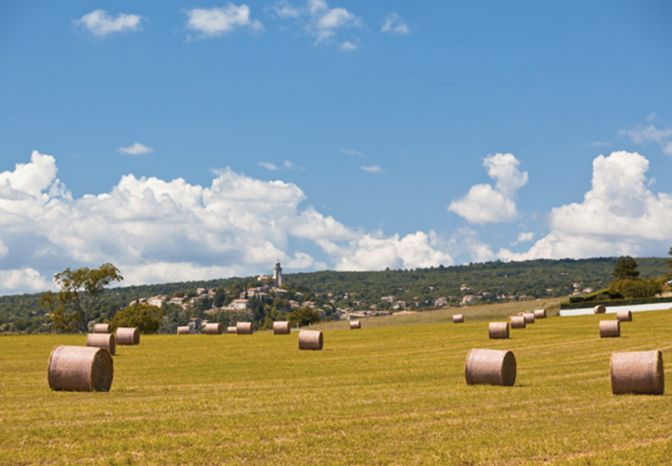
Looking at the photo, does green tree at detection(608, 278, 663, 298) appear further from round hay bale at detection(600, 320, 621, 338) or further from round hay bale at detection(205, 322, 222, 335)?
round hay bale at detection(205, 322, 222, 335)

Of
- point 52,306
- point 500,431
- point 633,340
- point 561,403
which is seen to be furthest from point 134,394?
point 52,306

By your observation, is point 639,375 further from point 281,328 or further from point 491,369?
point 281,328

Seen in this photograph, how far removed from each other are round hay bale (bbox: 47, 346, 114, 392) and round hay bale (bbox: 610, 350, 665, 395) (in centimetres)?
1445

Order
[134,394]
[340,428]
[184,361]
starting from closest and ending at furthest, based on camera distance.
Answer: [340,428], [134,394], [184,361]

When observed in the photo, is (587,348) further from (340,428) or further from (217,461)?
(217,461)

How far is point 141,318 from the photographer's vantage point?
90625mm

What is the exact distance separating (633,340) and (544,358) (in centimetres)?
1222

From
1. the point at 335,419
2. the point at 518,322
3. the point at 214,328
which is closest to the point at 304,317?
the point at 214,328

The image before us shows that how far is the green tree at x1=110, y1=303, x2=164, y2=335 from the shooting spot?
295ft

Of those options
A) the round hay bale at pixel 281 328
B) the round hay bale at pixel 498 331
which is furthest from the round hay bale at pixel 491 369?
the round hay bale at pixel 281 328

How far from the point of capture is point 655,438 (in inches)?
465

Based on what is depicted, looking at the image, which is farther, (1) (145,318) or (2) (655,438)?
(1) (145,318)

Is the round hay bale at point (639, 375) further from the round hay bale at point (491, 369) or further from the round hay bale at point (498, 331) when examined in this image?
the round hay bale at point (498, 331)

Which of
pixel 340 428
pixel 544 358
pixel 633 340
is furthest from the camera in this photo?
pixel 633 340
